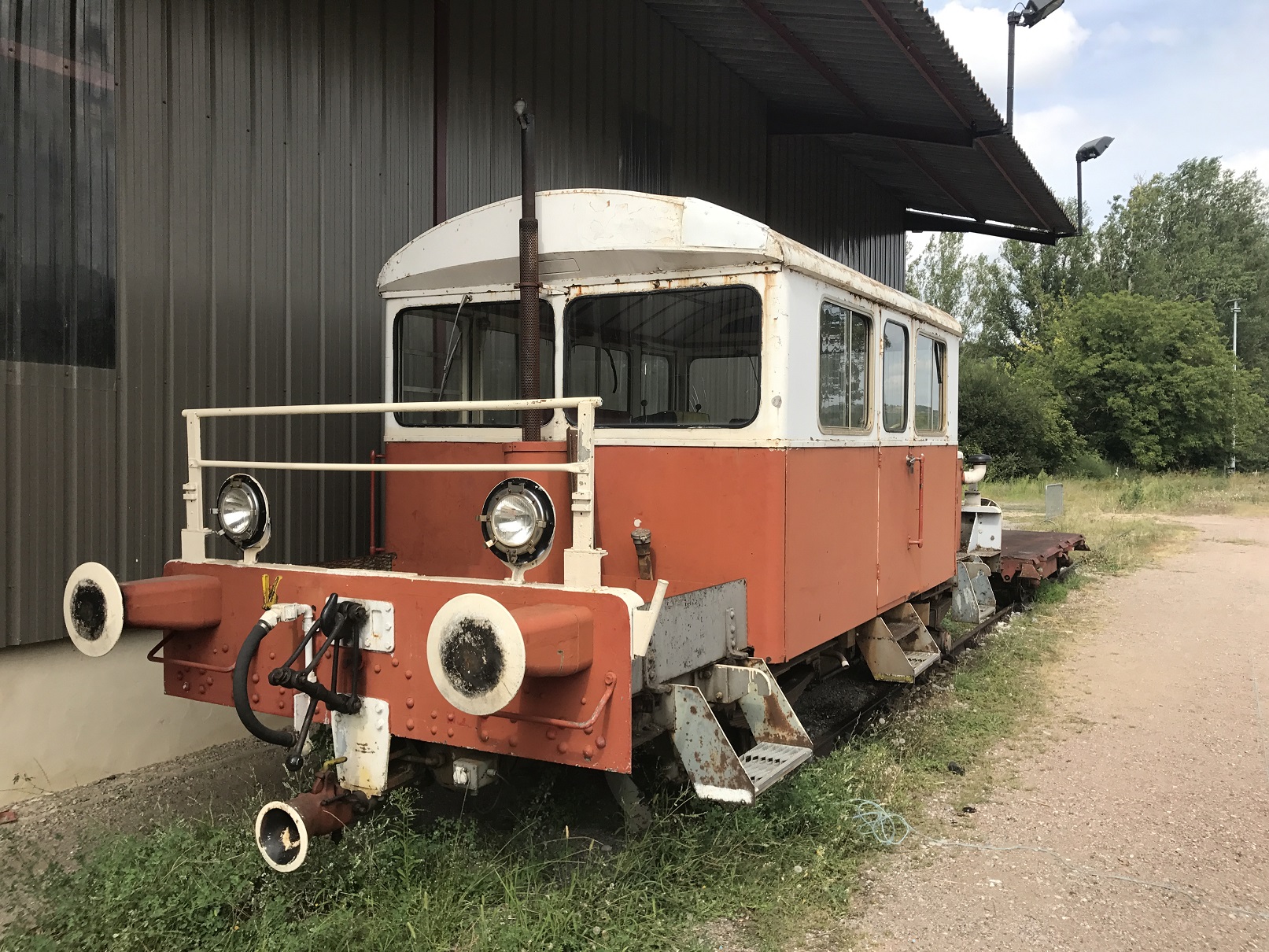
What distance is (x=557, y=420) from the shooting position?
175 inches

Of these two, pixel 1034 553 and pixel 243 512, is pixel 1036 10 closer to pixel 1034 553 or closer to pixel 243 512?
pixel 1034 553

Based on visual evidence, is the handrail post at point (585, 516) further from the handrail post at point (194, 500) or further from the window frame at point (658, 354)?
the handrail post at point (194, 500)

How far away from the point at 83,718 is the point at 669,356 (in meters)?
3.57

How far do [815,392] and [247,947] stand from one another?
3.12m

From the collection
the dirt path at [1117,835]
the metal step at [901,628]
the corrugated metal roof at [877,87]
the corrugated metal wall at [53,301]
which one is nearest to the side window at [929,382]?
the metal step at [901,628]

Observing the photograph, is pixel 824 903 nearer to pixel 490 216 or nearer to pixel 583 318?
pixel 583 318

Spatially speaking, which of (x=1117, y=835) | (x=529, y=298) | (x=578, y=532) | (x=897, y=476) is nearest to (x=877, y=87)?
(x=897, y=476)

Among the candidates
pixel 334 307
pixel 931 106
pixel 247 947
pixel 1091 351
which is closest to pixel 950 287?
pixel 1091 351

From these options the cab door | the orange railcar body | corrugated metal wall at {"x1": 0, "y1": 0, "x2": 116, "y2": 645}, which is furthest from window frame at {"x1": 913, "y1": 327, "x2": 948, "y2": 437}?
corrugated metal wall at {"x1": 0, "y1": 0, "x2": 116, "y2": 645}

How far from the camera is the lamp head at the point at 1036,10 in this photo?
10906 millimetres

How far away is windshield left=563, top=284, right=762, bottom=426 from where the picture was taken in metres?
4.23

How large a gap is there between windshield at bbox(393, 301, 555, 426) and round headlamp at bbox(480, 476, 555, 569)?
4.47 ft

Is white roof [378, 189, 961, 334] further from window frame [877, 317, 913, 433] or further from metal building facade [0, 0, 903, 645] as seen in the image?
metal building facade [0, 0, 903, 645]

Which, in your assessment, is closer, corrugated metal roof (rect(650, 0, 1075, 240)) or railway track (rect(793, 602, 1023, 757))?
railway track (rect(793, 602, 1023, 757))
